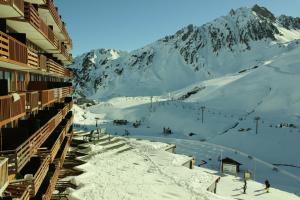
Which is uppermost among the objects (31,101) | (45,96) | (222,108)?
(45,96)

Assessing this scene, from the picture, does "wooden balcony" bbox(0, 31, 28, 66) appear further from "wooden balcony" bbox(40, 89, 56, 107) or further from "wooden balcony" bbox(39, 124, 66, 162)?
"wooden balcony" bbox(39, 124, 66, 162)

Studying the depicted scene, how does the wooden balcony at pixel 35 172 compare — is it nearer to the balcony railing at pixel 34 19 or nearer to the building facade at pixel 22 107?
the building facade at pixel 22 107

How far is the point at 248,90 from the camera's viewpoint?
94625 mm

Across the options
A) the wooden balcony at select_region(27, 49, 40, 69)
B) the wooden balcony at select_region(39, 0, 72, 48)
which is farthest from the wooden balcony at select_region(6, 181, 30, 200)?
the wooden balcony at select_region(39, 0, 72, 48)

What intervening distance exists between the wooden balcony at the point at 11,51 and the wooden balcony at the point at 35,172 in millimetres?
4277

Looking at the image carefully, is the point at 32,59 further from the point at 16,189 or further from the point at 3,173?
the point at 3,173

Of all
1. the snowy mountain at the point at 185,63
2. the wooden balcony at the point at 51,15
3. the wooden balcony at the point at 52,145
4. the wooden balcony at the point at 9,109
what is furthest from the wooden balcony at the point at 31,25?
the snowy mountain at the point at 185,63

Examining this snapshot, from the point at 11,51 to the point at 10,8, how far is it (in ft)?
5.04

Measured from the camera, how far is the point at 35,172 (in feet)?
49.4

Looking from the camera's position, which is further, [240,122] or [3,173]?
[240,122]

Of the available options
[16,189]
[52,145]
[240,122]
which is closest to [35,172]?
[16,189]

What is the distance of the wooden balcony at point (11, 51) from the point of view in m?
10.5

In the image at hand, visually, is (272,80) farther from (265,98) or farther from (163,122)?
(163,122)

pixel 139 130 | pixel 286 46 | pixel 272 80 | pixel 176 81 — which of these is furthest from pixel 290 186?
pixel 286 46
